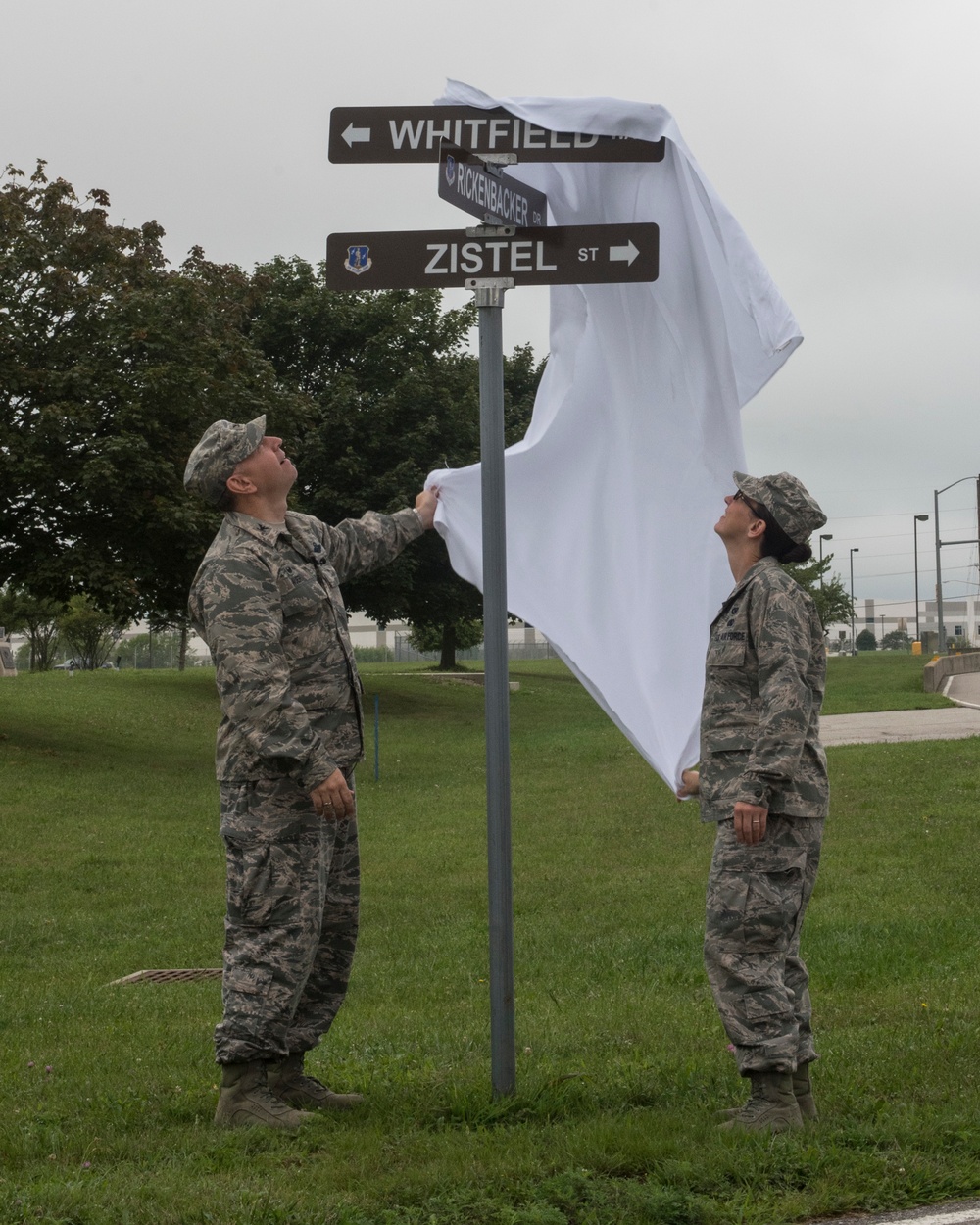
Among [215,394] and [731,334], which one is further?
[215,394]

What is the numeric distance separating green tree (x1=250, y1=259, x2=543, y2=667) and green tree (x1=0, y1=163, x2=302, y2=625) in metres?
11.4

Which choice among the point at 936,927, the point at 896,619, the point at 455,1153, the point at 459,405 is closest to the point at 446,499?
the point at 455,1153

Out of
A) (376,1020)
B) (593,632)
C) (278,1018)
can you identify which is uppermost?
(593,632)

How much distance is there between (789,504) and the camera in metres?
4.75

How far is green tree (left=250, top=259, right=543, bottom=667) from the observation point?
35281 mm

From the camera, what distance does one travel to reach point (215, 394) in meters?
22.9

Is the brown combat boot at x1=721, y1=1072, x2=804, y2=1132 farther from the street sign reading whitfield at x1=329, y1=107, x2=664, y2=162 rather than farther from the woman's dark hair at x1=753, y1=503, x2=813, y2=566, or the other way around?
the street sign reading whitfield at x1=329, y1=107, x2=664, y2=162

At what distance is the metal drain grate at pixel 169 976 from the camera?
26.7 feet

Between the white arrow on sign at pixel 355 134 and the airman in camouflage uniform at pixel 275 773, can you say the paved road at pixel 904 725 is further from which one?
the white arrow on sign at pixel 355 134

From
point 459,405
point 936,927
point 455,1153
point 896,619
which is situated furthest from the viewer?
point 896,619

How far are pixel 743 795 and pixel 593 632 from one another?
99 centimetres

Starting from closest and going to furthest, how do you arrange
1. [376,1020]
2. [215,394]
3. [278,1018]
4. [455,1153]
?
[455,1153]
[278,1018]
[376,1020]
[215,394]

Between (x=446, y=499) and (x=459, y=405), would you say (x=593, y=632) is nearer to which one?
(x=446, y=499)

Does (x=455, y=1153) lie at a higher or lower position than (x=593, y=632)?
lower
